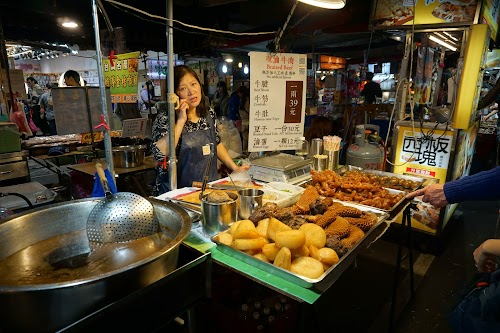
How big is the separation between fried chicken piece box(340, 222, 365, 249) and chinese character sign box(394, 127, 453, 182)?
3.05 m

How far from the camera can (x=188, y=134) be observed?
3357mm

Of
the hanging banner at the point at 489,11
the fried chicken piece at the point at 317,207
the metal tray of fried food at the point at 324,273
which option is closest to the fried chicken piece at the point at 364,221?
the metal tray of fried food at the point at 324,273

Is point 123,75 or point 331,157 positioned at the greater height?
point 123,75

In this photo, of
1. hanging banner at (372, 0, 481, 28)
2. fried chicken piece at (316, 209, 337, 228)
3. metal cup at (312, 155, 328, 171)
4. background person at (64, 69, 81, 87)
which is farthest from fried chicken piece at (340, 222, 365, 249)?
background person at (64, 69, 81, 87)

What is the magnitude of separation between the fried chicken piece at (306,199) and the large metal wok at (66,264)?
958 mm

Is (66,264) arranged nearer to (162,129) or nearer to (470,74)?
(162,129)

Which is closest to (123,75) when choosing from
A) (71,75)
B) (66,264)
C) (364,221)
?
(66,264)

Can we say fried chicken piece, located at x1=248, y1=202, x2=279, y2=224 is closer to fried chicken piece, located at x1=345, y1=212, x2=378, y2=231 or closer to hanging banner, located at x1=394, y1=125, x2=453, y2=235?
fried chicken piece, located at x1=345, y1=212, x2=378, y2=231

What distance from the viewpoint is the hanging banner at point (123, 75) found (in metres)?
2.45

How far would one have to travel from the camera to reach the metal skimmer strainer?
1.67 metres

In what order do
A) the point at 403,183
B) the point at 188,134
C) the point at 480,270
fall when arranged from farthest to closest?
the point at 188,134
the point at 403,183
the point at 480,270

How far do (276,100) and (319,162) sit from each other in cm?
85

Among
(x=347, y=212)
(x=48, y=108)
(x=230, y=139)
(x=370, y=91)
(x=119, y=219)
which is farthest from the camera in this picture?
(x=48, y=108)

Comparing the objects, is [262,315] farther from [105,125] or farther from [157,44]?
[157,44]
